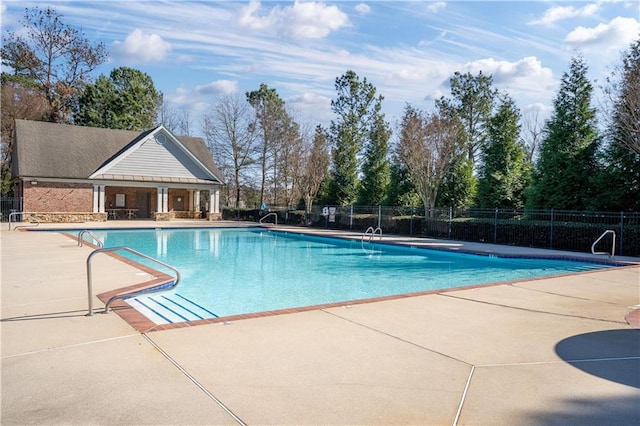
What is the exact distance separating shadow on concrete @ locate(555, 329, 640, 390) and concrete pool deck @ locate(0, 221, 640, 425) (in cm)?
2

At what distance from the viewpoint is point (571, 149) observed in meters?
17.6

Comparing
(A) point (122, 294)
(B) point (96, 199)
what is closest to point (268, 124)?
(B) point (96, 199)

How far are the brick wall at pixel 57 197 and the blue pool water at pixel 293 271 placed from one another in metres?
8.27

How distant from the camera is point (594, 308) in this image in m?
6.34

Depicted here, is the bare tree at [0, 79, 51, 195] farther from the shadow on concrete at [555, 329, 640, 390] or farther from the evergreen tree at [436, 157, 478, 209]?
the shadow on concrete at [555, 329, 640, 390]

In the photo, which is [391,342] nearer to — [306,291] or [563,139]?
[306,291]

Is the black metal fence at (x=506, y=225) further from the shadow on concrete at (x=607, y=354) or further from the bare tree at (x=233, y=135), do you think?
the bare tree at (x=233, y=135)

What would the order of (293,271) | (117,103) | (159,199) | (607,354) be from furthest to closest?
(117,103) < (159,199) < (293,271) < (607,354)

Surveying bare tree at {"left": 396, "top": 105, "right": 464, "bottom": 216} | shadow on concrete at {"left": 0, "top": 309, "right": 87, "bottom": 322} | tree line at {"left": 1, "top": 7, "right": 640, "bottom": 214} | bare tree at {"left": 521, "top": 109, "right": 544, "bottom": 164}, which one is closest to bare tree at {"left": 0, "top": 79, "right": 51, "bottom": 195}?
tree line at {"left": 1, "top": 7, "right": 640, "bottom": 214}

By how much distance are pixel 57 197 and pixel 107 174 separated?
117 inches

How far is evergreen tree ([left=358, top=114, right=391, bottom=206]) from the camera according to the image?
1083 inches

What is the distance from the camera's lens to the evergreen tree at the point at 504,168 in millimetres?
20953

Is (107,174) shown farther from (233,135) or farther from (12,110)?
(233,135)

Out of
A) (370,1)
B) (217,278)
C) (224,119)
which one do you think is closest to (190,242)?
(217,278)
